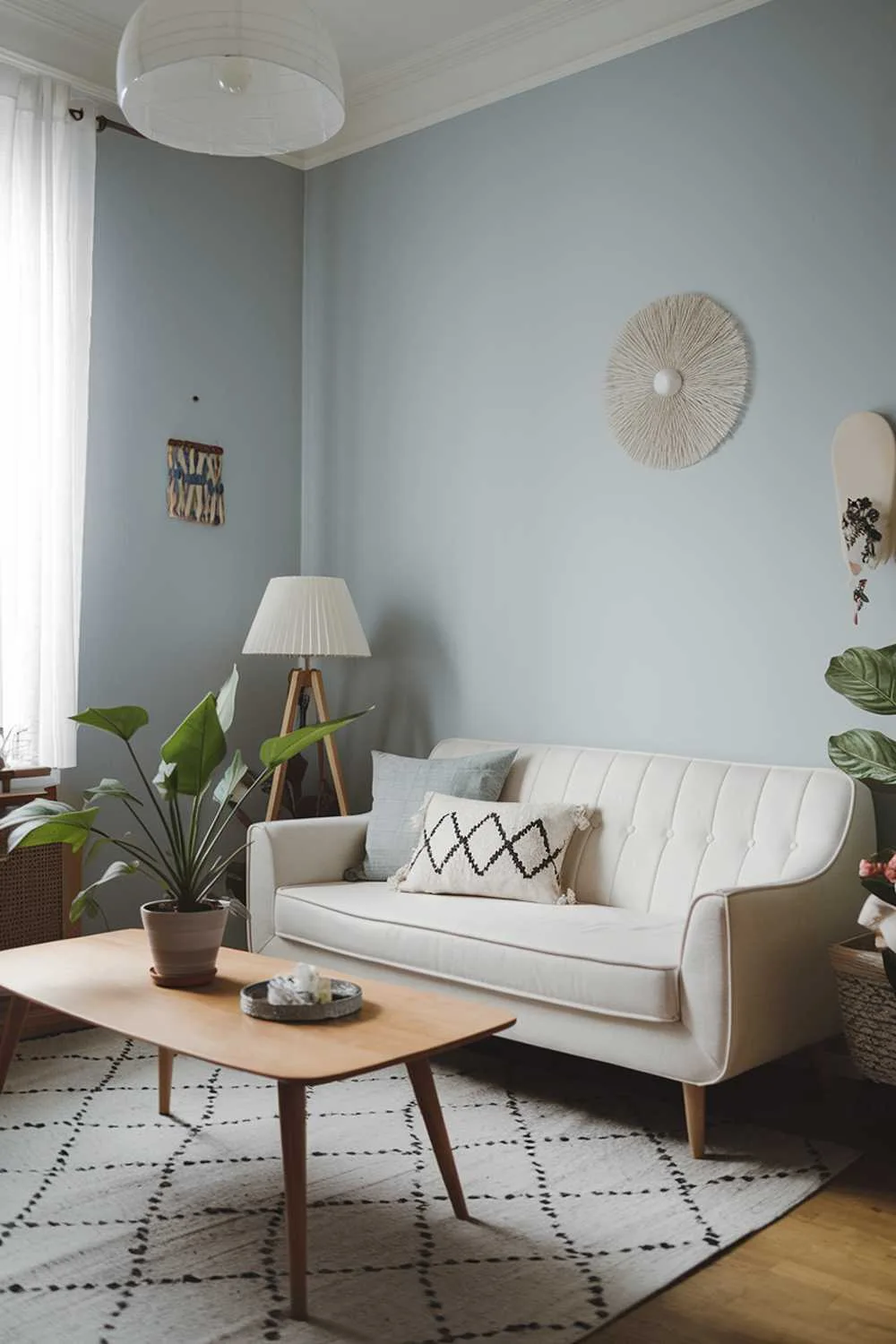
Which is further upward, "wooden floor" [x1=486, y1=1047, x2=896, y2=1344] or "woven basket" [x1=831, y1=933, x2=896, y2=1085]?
"woven basket" [x1=831, y1=933, x2=896, y2=1085]

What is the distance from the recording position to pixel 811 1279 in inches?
84.2

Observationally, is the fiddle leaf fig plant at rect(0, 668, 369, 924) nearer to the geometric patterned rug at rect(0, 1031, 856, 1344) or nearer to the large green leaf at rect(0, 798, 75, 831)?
the large green leaf at rect(0, 798, 75, 831)

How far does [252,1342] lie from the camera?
190 cm

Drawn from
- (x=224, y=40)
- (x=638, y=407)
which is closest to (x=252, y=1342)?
(x=224, y=40)

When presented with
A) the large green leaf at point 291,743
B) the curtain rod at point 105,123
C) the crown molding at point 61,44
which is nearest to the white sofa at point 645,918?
the large green leaf at point 291,743

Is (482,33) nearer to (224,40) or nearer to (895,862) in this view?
(224,40)

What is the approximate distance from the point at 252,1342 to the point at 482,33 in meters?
3.69

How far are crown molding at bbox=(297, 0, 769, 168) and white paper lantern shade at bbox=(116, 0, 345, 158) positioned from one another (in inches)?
59.6

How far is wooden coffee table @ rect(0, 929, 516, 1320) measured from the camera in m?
1.99

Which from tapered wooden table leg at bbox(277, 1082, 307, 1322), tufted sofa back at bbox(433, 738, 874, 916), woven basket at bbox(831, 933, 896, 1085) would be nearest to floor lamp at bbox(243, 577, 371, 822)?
tufted sofa back at bbox(433, 738, 874, 916)

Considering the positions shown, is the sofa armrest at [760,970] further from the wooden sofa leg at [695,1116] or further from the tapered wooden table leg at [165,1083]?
the tapered wooden table leg at [165,1083]

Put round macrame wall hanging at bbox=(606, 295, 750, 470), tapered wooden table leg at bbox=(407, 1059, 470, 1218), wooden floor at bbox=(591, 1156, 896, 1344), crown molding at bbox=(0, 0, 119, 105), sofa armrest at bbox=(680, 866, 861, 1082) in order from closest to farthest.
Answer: wooden floor at bbox=(591, 1156, 896, 1344)
tapered wooden table leg at bbox=(407, 1059, 470, 1218)
sofa armrest at bbox=(680, 866, 861, 1082)
round macrame wall hanging at bbox=(606, 295, 750, 470)
crown molding at bbox=(0, 0, 119, 105)

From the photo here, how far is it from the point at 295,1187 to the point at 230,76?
1.96 meters

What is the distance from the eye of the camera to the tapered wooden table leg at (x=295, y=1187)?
1.98 meters
